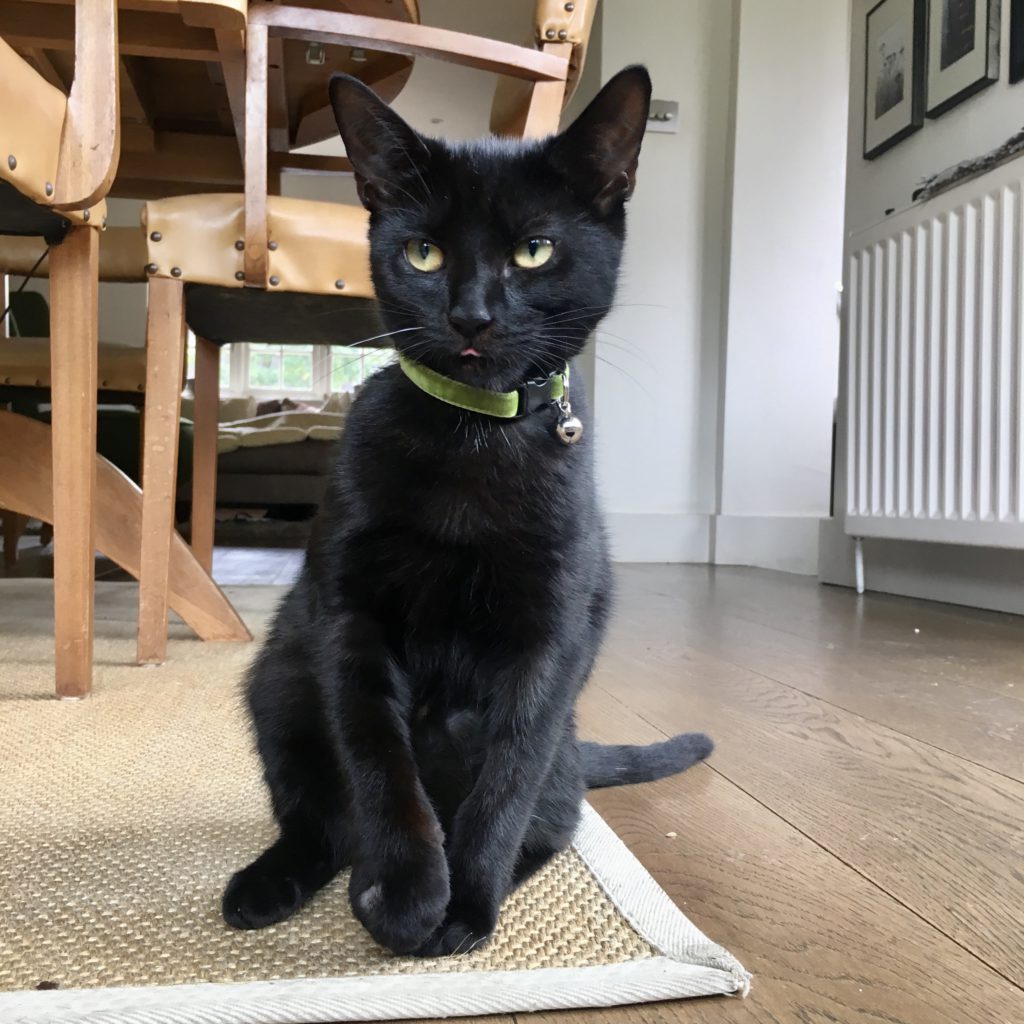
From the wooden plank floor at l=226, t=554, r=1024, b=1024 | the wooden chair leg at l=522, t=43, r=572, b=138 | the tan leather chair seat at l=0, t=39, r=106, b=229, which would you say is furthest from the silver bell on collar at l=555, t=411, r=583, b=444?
the wooden chair leg at l=522, t=43, r=572, b=138

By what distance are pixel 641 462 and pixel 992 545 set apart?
1672 mm

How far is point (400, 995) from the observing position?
18.4 inches

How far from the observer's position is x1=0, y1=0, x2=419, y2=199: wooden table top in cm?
138

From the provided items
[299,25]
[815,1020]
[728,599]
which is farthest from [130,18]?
[728,599]

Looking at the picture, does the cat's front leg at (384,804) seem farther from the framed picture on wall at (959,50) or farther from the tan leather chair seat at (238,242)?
the framed picture on wall at (959,50)

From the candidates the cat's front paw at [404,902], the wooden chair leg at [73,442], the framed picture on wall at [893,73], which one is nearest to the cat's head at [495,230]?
the cat's front paw at [404,902]

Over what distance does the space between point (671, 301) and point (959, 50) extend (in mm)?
1391

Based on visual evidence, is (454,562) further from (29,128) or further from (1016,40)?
(1016,40)

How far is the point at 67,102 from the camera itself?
1009mm

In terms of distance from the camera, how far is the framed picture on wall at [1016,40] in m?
2.03

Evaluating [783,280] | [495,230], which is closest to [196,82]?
[495,230]

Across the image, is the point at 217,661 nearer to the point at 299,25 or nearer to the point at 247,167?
the point at 247,167

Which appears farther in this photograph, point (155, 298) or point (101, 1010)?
point (155, 298)

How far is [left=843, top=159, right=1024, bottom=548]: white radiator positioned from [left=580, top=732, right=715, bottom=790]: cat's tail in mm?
1353
